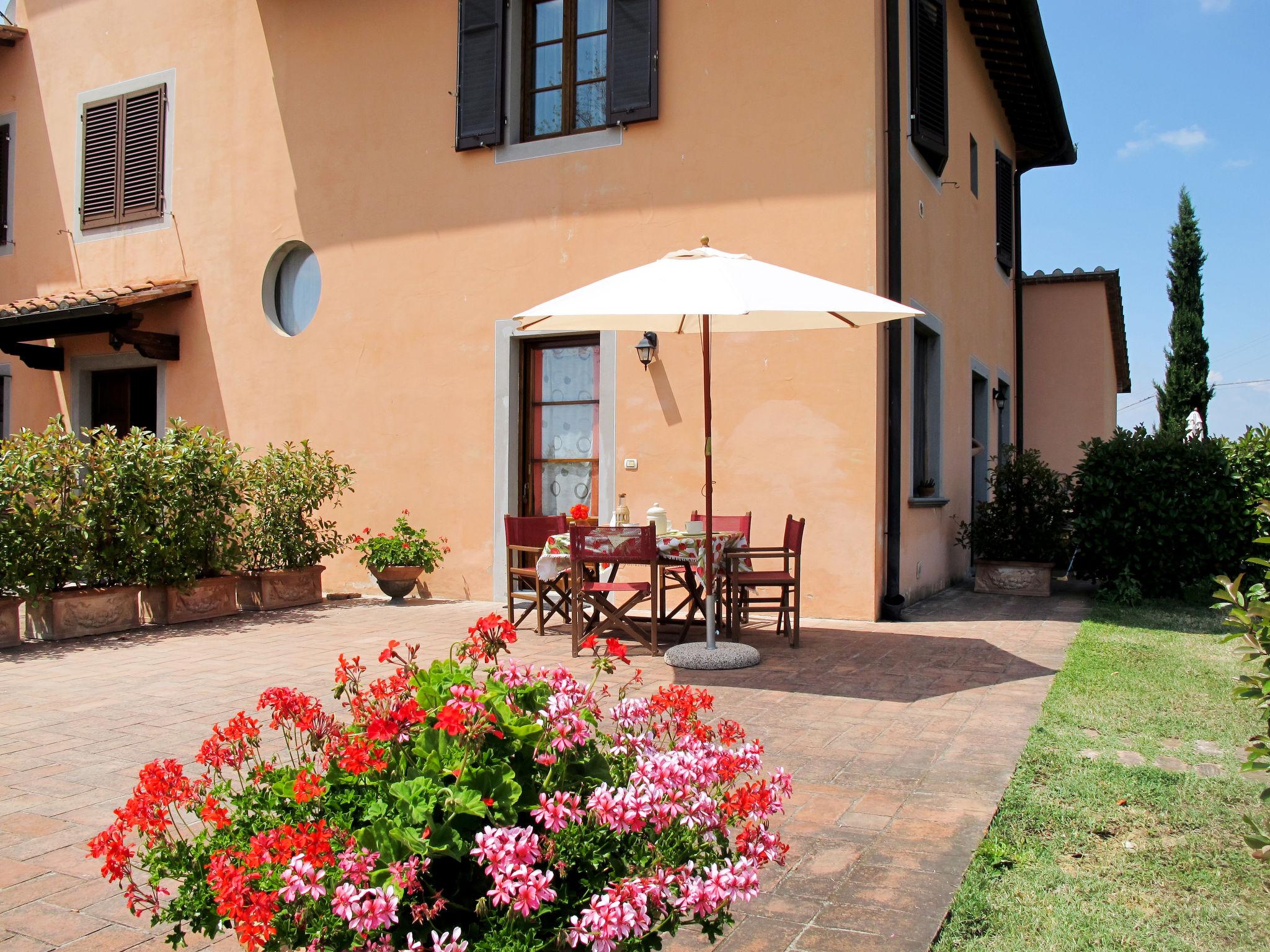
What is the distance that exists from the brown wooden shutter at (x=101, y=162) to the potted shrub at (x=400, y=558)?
5063mm

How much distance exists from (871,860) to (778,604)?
4.72 meters

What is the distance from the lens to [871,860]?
293cm

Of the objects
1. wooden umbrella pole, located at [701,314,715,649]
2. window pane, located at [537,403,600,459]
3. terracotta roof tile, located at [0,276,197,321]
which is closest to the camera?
wooden umbrella pole, located at [701,314,715,649]

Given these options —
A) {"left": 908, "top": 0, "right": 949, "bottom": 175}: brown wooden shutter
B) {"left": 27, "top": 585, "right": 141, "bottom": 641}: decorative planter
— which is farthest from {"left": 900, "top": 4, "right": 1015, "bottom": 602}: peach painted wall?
{"left": 27, "top": 585, "right": 141, "bottom": 641}: decorative planter

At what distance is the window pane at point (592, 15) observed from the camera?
332 inches

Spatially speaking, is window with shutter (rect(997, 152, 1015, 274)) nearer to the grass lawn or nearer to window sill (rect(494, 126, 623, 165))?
window sill (rect(494, 126, 623, 165))

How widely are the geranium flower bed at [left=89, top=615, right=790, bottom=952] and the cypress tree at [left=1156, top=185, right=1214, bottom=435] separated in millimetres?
21916

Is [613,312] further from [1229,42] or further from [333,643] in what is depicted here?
[1229,42]

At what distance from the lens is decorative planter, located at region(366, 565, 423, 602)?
8594 millimetres

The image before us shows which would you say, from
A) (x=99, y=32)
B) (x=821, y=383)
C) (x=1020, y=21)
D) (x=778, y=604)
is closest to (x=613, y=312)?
(x=821, y=383)

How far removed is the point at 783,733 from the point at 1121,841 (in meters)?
1.53

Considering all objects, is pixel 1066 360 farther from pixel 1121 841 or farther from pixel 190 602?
pixel 1121 841

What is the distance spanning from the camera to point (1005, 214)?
12.5 meters

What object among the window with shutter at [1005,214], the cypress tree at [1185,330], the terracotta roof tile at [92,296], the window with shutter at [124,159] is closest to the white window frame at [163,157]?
the window with shutter at [124,159]
